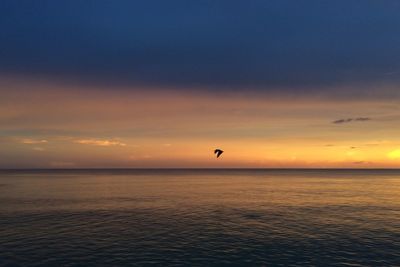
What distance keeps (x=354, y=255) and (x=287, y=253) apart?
24.6ft

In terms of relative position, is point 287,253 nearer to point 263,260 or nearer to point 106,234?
point 263,260

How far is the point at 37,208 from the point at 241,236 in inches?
2020

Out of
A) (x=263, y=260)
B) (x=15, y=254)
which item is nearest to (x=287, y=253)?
(x=263, y=260)

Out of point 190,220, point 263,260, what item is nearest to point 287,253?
point 263,260

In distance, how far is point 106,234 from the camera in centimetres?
5138

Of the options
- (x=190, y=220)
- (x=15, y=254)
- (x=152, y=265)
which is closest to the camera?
(x=152, y=265)

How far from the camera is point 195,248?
4356cm

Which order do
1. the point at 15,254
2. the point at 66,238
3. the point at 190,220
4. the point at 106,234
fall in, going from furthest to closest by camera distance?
the point at 190,220, the point at 106,234, the point at 66,238, the point at 15,254

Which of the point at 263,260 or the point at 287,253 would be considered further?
the point at 287,253

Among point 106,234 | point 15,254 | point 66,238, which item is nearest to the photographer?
point 15,254

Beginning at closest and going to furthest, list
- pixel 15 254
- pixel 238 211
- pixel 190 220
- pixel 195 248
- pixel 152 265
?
pixel 152 265 < pixel 15 254 < pixel 195 248 < pixel 190 220 < pixel 238 211

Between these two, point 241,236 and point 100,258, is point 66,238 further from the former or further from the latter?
point 241,236

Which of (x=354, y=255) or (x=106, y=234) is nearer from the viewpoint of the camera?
(x=354, y=255)

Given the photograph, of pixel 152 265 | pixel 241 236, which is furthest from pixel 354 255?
pixel 152 265
